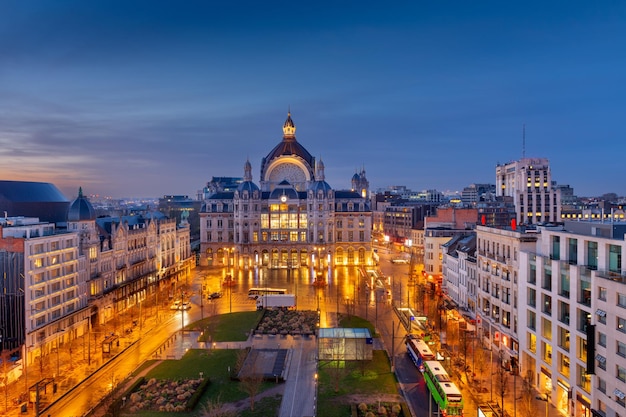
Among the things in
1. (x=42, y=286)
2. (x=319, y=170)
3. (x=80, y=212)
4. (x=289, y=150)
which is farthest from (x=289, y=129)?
(x=42, y=286)

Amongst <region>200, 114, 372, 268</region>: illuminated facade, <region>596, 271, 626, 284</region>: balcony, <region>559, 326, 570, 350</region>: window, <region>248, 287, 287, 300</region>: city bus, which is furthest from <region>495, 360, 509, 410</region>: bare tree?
<region>200, 114, 372, 268</region>: illuminated facade

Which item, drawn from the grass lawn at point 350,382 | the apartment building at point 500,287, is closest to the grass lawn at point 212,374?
the grass lawn at point 350,382

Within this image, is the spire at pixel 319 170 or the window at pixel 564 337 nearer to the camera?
the window at pixel 564 337

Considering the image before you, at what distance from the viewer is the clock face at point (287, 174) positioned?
133250 mm

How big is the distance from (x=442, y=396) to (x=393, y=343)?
14.8m

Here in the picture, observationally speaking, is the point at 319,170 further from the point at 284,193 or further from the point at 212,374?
the point at 212,374

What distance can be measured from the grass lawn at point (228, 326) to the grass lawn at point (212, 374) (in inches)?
183

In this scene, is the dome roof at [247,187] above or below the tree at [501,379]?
above

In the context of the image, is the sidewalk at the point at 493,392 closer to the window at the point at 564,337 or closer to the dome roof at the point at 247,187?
the window at the point at 564,337

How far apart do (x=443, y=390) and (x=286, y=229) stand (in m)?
82.9

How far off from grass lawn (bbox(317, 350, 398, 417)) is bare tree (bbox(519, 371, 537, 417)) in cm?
1002

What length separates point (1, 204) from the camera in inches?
3322

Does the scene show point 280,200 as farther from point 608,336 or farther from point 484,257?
point 608,336

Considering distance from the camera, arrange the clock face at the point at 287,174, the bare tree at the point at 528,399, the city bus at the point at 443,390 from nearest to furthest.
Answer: the city bus at the point at 443,390, the bare tree at the point at 528,399, the clock face at the point at 287,174
